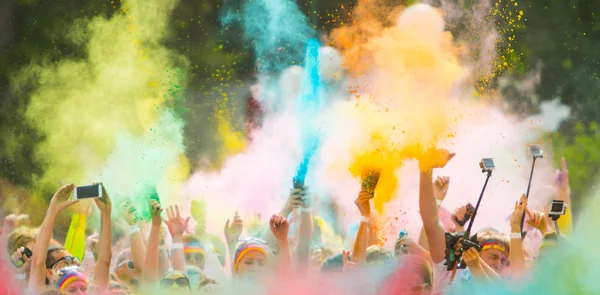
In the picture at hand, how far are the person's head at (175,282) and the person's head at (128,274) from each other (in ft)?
1.58

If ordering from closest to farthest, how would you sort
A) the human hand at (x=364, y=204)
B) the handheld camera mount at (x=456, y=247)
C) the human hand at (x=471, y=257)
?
the human hand at (x=471, y=257) → the handheld camera mount at (x=456, y=247) → the human hand at (x=364, y=204)

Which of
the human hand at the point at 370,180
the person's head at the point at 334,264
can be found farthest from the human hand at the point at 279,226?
the human hand at the point at 370,180

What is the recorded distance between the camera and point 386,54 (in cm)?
791

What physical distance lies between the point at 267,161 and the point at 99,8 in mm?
2631

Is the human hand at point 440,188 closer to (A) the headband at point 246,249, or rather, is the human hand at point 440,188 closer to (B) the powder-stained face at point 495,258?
(B) the powder-stained face at point 495,258

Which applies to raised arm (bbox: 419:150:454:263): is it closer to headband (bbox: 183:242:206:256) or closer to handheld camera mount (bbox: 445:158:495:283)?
handheld camera mount (bbox: 445:158:495:283)

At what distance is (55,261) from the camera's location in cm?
669

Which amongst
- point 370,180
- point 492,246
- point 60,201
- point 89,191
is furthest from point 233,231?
point 492,246

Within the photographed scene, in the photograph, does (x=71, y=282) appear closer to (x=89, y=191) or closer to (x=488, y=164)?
(x=89, y=191)

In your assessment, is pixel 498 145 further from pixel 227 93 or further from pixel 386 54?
pixel 227 93

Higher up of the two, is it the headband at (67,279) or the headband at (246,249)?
the headband at (246,249)

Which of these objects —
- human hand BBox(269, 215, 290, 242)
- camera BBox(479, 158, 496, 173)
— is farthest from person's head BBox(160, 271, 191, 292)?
camera BBox(479, 158, 496, 173)

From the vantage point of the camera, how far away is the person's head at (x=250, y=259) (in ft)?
22.3

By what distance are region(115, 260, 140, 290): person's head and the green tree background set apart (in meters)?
2.98
